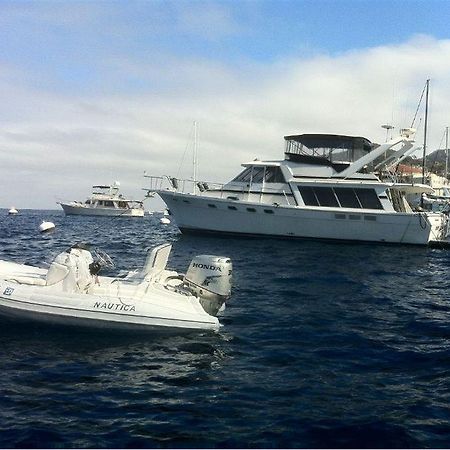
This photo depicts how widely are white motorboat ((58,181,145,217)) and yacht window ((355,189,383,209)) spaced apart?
160 feet

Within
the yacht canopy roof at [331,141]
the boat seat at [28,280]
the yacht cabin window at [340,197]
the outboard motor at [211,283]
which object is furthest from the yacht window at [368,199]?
the boat seat at [28,280]

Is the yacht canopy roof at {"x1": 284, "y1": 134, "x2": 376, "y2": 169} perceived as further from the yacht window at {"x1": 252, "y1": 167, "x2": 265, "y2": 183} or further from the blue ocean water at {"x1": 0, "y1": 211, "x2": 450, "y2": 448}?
the blue ocean water at {"x1": 0, "y1": 211, "x2": 450, "y2": 448}

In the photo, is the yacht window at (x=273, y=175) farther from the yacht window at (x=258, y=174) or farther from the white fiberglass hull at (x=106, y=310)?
the white fiberglass hull at (x=106, y=310)

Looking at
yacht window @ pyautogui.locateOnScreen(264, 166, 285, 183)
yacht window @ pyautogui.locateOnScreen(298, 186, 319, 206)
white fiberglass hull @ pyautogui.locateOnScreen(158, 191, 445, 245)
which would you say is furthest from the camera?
yacht window @ pyautogui.locateOnScreen(264, 166, 285, 183)

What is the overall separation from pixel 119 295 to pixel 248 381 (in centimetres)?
298

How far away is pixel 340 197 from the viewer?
24562 millimetres

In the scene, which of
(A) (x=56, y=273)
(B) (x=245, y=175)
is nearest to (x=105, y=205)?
(B) (x=245, y=175)

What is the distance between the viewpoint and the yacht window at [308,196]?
24.9 meters

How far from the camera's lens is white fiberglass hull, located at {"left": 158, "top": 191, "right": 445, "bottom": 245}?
78.4 ft

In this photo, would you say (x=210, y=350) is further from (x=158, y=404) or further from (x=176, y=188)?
(x=176, y=188)

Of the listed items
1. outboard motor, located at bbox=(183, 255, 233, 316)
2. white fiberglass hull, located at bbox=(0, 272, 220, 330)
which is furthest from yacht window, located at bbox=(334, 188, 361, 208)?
white fiberglass hull, located at bbox=(0, 272, 220, 330)

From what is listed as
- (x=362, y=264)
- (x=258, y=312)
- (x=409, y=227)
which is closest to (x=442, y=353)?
(x=258, y=312)

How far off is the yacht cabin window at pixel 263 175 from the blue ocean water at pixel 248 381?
1563cm

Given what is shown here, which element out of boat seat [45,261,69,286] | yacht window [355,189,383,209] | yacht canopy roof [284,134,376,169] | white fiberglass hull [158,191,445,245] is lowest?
boat seat [45,261,69,286]
